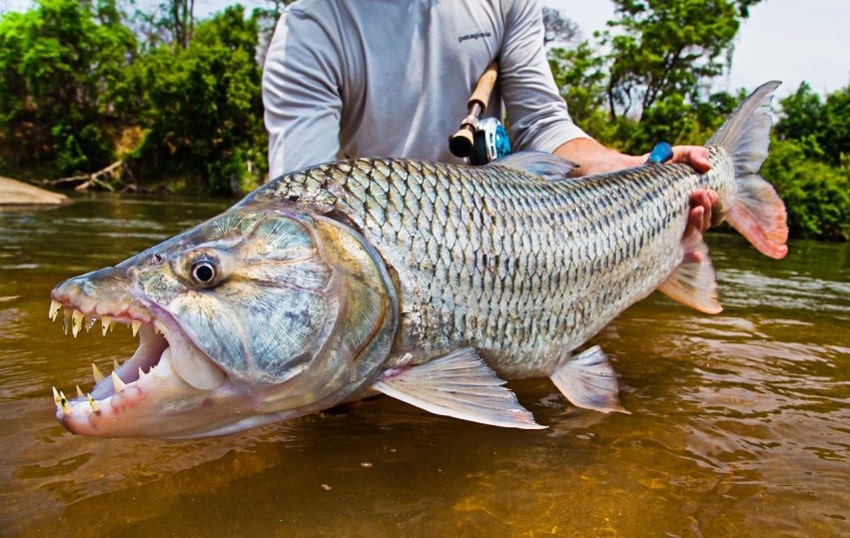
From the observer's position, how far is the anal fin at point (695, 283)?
10.8ft

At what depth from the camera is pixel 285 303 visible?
169 centimetres

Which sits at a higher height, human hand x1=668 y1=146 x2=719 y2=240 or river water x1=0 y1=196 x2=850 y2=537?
human hand x1=668 y1=146 x2=719 y2=240

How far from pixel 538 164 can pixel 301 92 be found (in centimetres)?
124

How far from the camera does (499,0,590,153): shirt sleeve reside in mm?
3631

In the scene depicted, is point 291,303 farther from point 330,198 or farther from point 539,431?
point 539,431

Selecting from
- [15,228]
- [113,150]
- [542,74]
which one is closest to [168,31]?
[113,150]

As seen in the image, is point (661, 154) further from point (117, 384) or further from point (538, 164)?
point (117, 384)

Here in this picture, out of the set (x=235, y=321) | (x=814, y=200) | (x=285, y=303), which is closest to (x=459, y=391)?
(x=285, y=303)

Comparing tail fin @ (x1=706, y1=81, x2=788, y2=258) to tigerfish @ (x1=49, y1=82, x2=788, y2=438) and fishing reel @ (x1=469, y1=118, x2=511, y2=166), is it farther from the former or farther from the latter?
fishing reel @ (x1=469, y1=118, x2=511, y2=166)

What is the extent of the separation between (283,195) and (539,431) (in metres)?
1.35

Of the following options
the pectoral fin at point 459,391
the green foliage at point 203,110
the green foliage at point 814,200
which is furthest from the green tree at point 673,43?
the pectoral fin at point 459,391

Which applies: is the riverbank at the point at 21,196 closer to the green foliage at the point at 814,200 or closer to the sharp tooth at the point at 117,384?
the sharp tooth at the point at 117,384

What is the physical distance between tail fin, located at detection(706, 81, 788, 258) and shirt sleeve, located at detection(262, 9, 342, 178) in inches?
80.6

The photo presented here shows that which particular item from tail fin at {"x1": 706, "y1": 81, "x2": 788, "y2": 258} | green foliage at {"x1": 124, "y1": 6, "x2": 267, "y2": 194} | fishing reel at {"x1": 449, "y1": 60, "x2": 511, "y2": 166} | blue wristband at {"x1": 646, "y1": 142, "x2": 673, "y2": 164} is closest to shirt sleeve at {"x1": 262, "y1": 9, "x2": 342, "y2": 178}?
fishing reel at {"x1": 449, "y1": 60, "x2": 511, "y2": 166}
